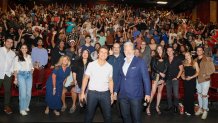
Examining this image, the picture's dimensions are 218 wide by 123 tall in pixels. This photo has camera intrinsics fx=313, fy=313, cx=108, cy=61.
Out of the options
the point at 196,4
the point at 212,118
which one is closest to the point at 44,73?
the point at 212,118

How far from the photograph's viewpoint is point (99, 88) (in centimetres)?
569

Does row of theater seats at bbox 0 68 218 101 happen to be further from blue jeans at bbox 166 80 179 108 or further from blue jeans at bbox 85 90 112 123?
blue jeans at bbox 85 90 112 123

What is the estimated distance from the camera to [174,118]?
27.4 ft

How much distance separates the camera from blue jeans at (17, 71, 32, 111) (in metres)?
8.34

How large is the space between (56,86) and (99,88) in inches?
123

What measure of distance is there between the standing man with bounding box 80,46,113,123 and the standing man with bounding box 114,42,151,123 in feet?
0.82

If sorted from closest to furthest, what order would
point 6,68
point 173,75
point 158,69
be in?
1. point 6,68
2. point 158,69
3. point 173,75

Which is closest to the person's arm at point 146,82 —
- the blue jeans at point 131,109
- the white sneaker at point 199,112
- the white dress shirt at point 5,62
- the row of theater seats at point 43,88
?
the blue jeans at point 131,109

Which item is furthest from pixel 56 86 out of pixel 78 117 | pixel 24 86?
pixel 78 117

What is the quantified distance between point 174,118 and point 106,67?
3.42 m

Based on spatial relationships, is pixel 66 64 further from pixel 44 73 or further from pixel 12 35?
pixel 12 35

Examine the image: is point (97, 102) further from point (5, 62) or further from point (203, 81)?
point (203, 81)

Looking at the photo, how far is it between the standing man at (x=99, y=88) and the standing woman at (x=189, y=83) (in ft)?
12.4

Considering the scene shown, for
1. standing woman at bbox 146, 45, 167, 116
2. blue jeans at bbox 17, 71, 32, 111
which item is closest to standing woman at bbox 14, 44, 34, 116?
blue jeans at bbox 17, 71, 32, 111
